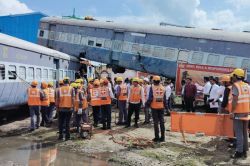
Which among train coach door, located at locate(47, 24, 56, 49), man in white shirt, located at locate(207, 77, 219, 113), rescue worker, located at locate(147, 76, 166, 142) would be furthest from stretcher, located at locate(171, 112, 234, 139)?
train coach door, located at locate(47, 24, 56, 49)

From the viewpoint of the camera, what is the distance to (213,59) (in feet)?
68.0

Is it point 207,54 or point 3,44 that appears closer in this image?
point 3,44

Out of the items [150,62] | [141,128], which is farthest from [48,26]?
[141,128]

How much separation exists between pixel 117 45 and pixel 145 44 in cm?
179

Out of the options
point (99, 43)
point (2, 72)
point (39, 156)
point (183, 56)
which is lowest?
point (39, 156)

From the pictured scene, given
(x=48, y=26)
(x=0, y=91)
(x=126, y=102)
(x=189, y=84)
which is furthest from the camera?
(x=48, y=26)

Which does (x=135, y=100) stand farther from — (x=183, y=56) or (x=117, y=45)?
(x=117, y=45)

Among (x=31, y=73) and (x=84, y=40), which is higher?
(x=84, y=40)

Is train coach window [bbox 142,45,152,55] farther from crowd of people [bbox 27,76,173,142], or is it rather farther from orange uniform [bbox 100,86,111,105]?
orange uniform [bbox 100,86,111,105]

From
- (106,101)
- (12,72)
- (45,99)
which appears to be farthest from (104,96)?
(12,72)

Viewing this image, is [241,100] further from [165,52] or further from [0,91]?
[165,52]

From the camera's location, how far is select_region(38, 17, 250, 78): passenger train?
67.5 ft

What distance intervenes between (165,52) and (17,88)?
33.6ft

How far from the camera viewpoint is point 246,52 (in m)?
20.0
